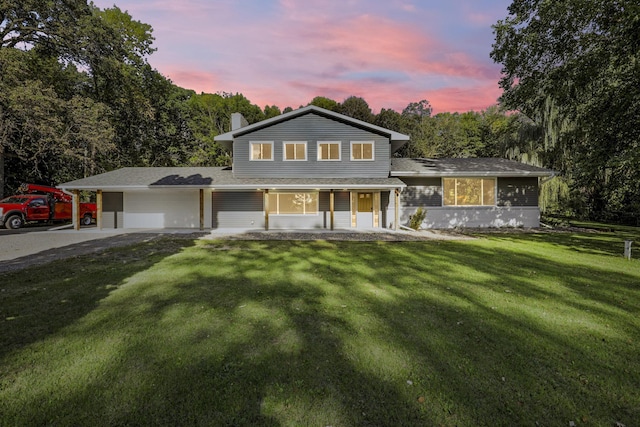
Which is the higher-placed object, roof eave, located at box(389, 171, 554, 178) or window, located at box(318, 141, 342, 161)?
window, located at box(318, 141, 342, 161)

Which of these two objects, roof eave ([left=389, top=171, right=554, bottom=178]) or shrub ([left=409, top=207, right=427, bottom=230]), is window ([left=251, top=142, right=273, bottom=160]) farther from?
shrub ([left=409, top=207, right=427, bottom=230])

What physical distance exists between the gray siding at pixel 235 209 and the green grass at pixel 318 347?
8.97 metres

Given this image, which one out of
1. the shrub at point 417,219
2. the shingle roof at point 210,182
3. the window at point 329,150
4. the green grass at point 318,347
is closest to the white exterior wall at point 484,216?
the shrub at point 417,219

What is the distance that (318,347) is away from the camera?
10.9 ft

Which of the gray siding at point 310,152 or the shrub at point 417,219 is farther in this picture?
the gray siding at point 310,152

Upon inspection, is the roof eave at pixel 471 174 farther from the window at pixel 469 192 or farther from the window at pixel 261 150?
the window at pixel 261 150

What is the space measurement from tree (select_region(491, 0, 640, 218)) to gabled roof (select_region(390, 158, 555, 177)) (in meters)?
2.38

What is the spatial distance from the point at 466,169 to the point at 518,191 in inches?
123

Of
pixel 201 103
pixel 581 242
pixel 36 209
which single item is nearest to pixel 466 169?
pixel 581 242

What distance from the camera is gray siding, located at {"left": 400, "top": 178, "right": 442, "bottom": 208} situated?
1584cm

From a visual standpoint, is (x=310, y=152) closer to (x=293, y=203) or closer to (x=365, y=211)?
(x=293, y=203)

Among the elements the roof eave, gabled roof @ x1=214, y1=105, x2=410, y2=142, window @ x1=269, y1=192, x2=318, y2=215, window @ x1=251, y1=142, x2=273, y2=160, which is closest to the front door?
the roof eave

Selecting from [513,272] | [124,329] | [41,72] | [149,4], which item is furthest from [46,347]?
[41,72]

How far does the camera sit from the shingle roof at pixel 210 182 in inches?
Answer: 551
